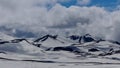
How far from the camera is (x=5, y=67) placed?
178875 mm

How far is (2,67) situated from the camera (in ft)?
580

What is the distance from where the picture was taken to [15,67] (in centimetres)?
18262

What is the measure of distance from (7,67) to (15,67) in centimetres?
461

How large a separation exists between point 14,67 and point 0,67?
8873mm

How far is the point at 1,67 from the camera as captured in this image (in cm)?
17638

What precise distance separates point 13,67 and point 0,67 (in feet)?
29.2

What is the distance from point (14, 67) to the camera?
183 m

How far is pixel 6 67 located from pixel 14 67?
196 inches

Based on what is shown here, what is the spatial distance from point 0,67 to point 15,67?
912 cm

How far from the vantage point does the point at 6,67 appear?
589 feet

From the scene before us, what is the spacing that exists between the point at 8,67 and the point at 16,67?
4437 mm

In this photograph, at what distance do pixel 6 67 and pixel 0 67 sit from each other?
3.91 meters

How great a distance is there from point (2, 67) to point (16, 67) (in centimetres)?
882
